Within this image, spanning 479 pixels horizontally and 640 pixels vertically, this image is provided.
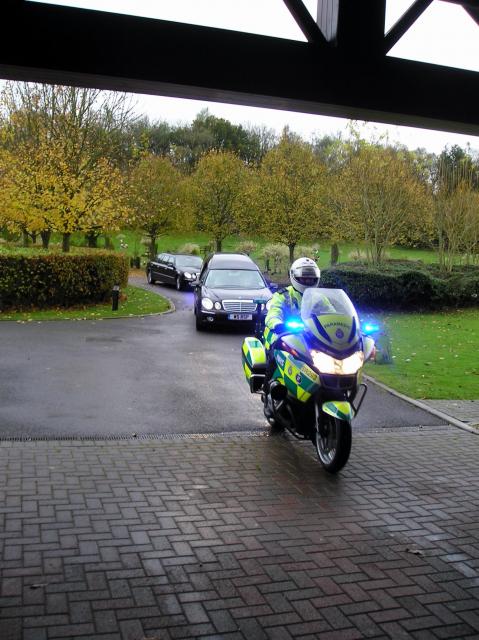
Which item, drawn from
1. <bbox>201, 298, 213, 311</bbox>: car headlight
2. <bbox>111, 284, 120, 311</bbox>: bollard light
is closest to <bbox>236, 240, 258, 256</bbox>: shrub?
<bbox>111, 284, 120, 311</bbox>: bollard light

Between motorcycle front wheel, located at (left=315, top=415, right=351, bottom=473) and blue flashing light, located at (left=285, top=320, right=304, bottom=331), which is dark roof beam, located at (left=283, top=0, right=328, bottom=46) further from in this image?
motorcycle front wheel, located at (left=315, top=415, right=351, bottom=473)

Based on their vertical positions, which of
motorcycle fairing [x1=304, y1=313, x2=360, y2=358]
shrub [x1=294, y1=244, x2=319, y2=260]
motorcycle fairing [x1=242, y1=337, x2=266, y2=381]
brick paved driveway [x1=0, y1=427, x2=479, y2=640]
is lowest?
brick paved driveway [x1=0, y1=427, x2=479, y2=640]

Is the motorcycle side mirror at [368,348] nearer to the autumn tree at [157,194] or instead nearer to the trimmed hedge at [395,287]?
the trimmed hedge at [395,287]

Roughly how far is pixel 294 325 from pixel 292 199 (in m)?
27.6

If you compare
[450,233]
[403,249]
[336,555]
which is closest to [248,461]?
[336,555]

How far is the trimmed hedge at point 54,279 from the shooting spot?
1870cm

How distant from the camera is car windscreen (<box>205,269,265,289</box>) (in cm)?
1766

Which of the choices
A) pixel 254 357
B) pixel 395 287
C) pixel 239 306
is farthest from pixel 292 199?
pixel 254 357

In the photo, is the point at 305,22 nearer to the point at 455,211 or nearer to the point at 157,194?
the point at 455,211

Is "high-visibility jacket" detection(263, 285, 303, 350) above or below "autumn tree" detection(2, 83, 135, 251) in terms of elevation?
Result: below

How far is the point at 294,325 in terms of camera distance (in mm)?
7180

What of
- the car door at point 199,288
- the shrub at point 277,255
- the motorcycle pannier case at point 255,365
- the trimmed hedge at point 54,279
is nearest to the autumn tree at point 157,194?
the shrub at point 277,255

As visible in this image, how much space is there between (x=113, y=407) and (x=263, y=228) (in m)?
26.8

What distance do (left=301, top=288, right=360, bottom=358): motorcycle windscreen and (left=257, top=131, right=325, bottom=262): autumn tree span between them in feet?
88.1
